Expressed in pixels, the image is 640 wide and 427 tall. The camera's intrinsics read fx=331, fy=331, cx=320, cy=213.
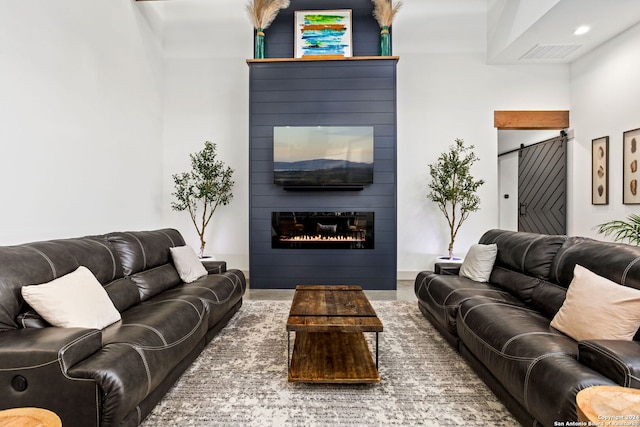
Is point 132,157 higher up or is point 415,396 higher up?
point 132,157

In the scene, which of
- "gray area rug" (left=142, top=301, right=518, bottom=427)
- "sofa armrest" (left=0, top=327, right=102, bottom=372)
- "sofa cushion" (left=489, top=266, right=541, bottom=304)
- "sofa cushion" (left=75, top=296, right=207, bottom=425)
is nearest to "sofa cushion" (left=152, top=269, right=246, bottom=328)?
"sofa cushion" (left=75, top=296, right=207, bottom=425)

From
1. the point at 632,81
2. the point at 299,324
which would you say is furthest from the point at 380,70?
the point at 299,324

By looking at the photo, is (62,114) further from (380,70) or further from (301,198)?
(380,70)

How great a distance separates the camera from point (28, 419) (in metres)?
0.94

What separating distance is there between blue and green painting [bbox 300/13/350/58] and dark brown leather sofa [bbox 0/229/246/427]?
11.1 ft

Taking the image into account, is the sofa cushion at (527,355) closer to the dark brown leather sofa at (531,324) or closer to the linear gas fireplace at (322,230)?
the dark brown leather sofa at (531,324)

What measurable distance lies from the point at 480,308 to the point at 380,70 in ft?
10.9

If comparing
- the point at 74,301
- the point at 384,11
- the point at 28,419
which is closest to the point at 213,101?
the point at 384,11

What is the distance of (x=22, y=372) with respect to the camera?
1360 mm

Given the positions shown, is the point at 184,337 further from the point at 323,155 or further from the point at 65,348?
the point at 323,155

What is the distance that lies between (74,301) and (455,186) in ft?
14.9

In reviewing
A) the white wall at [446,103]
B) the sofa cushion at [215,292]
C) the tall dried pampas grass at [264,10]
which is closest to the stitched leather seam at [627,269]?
the sofa cushion at [215,292]

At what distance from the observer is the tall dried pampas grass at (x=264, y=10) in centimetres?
441

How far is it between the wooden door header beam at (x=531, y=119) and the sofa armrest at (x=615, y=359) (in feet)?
14.1
